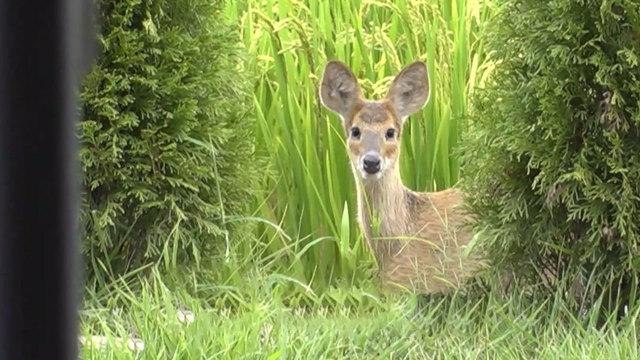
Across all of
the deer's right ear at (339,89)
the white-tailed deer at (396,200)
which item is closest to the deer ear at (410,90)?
the white-tailed deer at (396,200)

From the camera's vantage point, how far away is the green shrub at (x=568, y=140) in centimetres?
343

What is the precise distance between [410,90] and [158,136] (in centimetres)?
104

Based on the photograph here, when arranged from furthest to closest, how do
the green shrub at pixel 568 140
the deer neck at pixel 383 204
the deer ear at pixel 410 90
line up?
the deer neck at pixel 383 204 → the deer ear at pixel 410 90 → the green shrub at pixel 568 140

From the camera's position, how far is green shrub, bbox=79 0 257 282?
3846 millimetres

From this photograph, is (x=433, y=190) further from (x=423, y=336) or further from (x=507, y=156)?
(x=423, y=336)

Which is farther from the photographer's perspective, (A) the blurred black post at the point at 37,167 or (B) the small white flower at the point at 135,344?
(B) the small white flower at the point at 135,344

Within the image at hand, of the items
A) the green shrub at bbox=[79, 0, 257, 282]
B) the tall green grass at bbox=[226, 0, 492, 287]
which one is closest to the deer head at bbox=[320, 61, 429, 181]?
the tall green grass at bbox=[226, 0, 492, 287]

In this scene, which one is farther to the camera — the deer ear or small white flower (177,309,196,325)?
the deer ear

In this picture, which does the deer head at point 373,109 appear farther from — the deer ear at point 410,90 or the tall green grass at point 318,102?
the tall green grass at point 318,102

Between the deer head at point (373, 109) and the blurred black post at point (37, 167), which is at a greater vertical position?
the blurred black post at point (37, 167)

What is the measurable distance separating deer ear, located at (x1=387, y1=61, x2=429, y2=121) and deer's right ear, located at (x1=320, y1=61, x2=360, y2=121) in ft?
0.49

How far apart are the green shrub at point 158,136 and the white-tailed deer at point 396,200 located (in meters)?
0.46

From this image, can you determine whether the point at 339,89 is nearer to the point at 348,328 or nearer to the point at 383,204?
the point at 383,204

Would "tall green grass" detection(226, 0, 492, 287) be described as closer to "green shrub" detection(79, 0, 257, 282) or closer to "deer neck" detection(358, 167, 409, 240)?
"deer neck" detection(358, 167, 409, 240)
